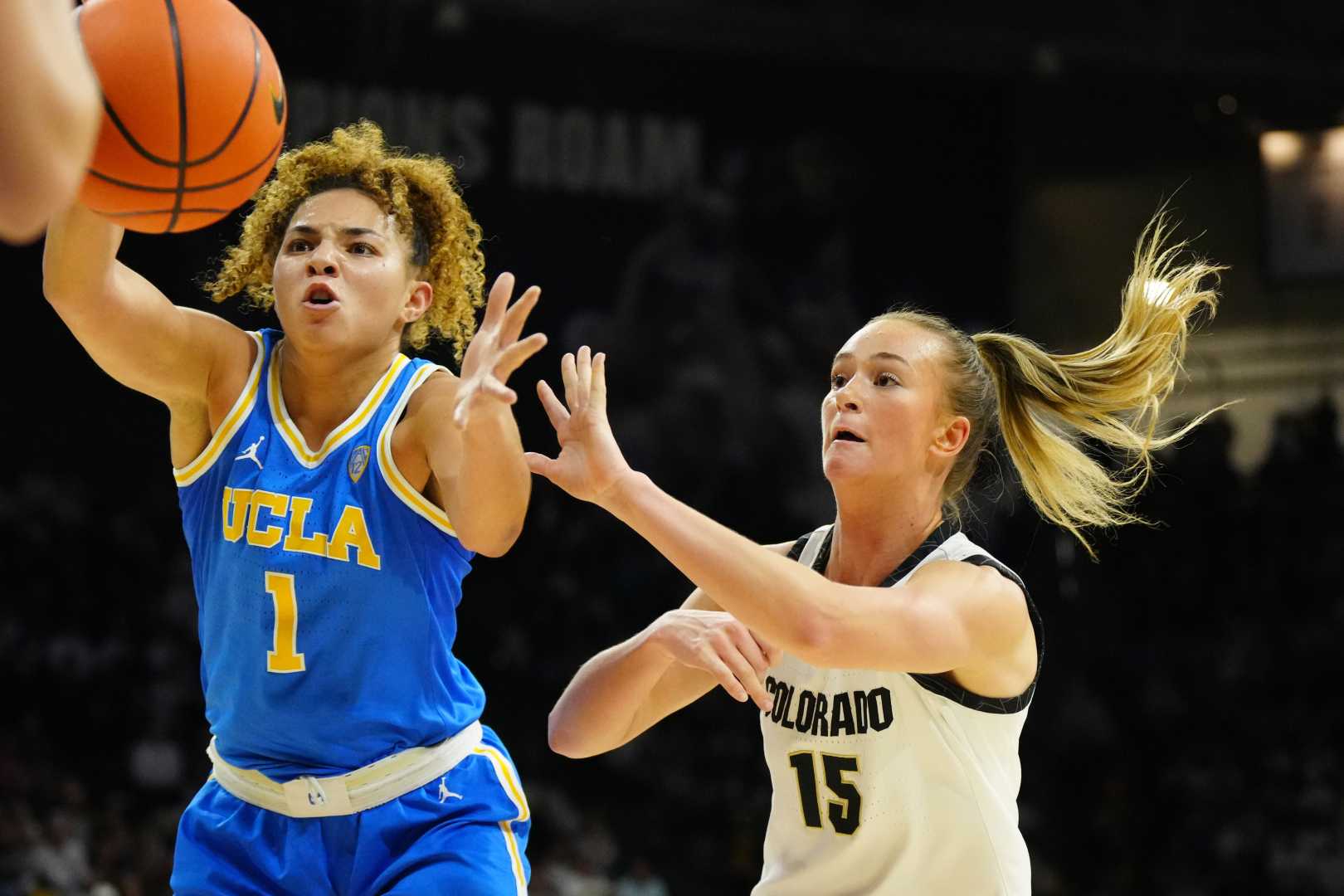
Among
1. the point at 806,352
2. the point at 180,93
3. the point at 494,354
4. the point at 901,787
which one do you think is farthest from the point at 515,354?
the point at 806,352

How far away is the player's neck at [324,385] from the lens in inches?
124

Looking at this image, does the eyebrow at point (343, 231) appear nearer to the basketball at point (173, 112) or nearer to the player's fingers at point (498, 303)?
the basketball at point (173, 112)

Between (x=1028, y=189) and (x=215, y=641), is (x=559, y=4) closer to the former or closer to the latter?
(x=1028, y=189)

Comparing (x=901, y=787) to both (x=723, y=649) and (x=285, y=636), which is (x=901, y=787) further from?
(x=285, y=636)

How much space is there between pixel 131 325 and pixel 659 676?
119 centimetres

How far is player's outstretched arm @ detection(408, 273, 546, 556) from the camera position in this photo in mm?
2541

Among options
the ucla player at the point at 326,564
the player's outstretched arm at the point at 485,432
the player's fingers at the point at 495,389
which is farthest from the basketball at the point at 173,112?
the player's fingers at the point at 495,389

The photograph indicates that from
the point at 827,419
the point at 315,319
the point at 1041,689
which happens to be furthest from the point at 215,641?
the point at 1041,689

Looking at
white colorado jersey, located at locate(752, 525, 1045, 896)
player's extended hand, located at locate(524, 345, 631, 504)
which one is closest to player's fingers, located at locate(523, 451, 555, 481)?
player's extended hand, located at locate(524, 345, 631, 504)

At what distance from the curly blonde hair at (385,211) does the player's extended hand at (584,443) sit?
0.95m

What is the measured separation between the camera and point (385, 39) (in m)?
10.1

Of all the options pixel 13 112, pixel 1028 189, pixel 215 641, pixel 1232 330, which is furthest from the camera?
pixel 1028 189

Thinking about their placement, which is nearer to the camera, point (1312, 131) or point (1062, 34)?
point (1312, 131)

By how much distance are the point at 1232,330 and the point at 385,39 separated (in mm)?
6051
